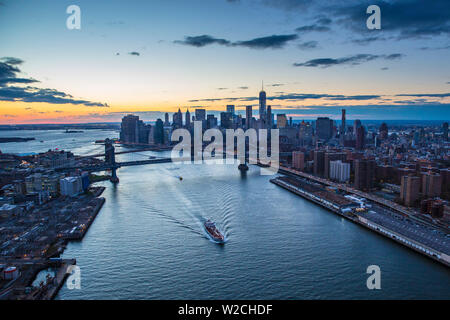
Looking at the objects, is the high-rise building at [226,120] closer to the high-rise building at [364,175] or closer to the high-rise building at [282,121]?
the high-rise building at [282,121]

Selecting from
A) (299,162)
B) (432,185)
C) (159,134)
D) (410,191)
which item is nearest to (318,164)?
(299,162)

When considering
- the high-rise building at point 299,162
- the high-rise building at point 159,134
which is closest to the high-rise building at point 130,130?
the high-rise building at point 159,134

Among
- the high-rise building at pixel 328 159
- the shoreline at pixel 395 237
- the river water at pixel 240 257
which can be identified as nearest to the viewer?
the river water at pixel 240 257

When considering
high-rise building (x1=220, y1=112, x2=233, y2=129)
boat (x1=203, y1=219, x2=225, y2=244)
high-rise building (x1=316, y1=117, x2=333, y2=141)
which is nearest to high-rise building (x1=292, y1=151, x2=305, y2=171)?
boat (x1=203, y1=219, x2=225, y2=244)

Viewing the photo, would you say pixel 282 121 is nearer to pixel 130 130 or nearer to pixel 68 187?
pixel 130 130
